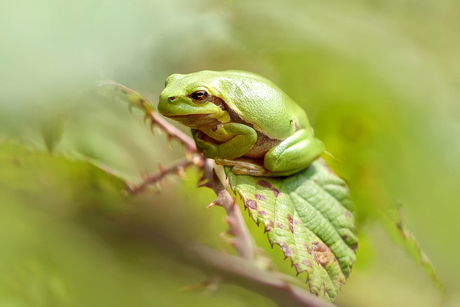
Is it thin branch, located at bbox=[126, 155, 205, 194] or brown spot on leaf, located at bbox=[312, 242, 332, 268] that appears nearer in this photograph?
brown spot on leaf, located at bbox=[312, 242, 332, 268]

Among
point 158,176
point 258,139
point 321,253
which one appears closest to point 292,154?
point 258,139

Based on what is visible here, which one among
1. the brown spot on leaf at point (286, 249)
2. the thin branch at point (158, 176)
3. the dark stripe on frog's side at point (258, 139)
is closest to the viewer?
the brown spot on leaf at point (286, 249)

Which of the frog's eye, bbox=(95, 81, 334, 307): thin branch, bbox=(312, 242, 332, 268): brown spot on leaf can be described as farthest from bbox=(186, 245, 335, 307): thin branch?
the frog's eye

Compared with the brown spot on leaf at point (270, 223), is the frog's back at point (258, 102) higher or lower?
higher

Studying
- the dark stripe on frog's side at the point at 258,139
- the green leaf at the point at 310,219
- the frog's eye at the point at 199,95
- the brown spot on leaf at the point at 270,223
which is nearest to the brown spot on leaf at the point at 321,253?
the green leaf at the point at 310,219

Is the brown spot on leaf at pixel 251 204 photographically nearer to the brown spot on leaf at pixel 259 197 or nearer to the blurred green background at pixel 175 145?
the brown spot on leaf at pixel 259 197

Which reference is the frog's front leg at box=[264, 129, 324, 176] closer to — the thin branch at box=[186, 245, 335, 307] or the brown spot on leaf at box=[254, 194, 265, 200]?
the brown spot on leaf at box=[254, 194, 265, 200]

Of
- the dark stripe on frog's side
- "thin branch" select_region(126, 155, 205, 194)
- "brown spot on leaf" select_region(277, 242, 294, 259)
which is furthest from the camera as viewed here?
"thin branch" select_region(126, 155, 205, 194)
